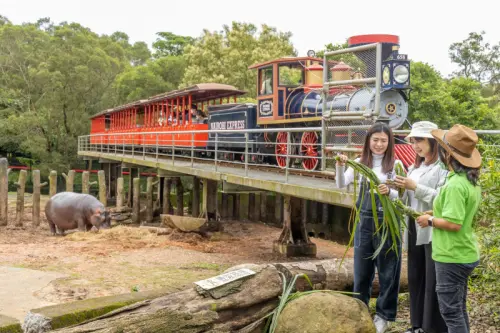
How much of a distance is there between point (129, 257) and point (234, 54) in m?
20.2

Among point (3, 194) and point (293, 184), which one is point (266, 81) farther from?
point (3, 194)

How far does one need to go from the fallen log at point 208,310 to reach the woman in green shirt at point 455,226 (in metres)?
A: 1.36

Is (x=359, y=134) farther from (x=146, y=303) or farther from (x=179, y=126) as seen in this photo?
(x=179, y=126)

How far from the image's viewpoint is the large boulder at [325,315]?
4402mm

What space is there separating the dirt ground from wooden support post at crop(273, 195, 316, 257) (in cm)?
27

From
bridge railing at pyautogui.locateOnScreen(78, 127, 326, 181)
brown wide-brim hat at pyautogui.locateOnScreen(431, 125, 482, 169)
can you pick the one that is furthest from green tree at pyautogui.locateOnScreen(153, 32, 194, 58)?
brown wide-brim hat at pyautogui.locateOnScreen(431, 125, 482, 169)

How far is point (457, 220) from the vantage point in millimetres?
3846

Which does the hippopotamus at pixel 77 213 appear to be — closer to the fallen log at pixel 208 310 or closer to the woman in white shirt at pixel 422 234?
the fallen log at pixel 208 310

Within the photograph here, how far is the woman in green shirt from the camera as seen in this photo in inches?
153

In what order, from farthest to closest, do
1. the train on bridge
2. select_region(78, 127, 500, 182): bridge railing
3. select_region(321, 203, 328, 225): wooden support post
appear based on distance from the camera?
select_region(321, 203, 328, 225): wooden support post
select_region(78, 127, 500, 182): bridge railing
the train on bridge

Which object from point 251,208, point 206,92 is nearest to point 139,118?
point 206,92

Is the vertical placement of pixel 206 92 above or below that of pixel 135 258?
above

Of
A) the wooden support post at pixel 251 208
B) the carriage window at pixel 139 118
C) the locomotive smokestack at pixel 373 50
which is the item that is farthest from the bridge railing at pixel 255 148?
the wooden support post at pixel 251 208

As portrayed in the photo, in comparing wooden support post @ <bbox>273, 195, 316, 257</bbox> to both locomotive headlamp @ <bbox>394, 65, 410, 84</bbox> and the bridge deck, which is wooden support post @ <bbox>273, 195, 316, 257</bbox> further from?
locomotive headlamp @ <bbox>394, 65, 410, 84</bbox>
